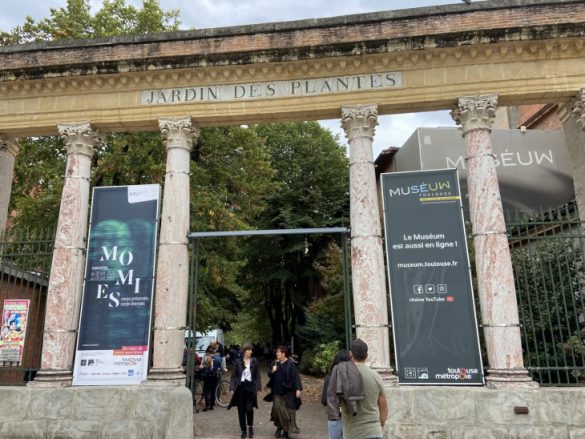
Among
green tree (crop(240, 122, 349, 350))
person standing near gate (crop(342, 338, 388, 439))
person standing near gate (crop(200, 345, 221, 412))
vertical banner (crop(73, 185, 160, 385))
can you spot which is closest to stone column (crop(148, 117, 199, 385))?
vertical banner (crop(73, 185, 160, 385))

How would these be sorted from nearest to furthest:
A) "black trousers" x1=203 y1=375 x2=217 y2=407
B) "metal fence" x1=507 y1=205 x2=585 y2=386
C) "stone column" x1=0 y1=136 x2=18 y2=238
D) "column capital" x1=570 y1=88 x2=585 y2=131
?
1. "metal fence" x1=507 y1=205 x2=585 y2=386
2. "column capital" x1=570 y1=88 x2=585 y2=131
3. "stone column" x1=0 y1=136 x2=18 y2=238
4. "black trousers" x1=203 y1=375 x2=217 y2=407

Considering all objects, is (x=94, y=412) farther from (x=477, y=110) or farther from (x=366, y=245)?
(x=477, y=110)

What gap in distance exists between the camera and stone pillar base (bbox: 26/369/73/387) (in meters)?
8.69

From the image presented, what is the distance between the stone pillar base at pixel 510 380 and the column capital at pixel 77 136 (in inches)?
359

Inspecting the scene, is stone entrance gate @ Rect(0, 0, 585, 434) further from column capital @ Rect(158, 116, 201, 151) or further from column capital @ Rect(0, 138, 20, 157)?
column capital @ Rect(0, 138, 20, 157)

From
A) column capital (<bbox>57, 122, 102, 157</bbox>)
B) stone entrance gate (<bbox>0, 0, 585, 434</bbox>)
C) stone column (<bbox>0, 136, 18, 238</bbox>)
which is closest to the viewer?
stone entrance gate (<bbox>0, 0, 585, 434</bbox>)

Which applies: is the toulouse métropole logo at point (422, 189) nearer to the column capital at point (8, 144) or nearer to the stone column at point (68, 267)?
the stone column at point (68, 267)

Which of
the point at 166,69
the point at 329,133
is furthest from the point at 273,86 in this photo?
the point at 329,133

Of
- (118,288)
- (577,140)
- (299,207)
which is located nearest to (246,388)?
(118,288)

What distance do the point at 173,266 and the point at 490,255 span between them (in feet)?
19.6

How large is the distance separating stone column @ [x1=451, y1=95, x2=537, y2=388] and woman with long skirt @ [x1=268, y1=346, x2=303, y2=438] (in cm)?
349

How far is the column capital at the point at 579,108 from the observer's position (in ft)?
29.5

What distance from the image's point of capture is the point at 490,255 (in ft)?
28.0

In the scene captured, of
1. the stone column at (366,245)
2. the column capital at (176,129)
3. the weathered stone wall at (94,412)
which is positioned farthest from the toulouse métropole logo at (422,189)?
the weathered stone wall at (94,412)
